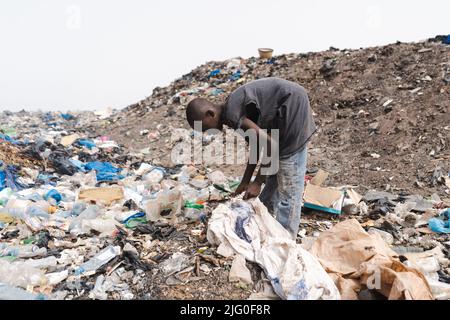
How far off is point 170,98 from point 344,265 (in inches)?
401

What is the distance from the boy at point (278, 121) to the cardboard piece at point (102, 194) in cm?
209

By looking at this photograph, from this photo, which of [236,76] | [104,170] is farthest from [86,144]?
[236,76]

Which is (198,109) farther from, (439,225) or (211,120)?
(439,225)

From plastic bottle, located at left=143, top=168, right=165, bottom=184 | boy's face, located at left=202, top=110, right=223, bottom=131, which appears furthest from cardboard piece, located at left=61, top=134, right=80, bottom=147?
boy's face, located at left=202, top=110, right=223, bottom=131

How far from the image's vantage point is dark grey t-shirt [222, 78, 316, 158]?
9.51ft

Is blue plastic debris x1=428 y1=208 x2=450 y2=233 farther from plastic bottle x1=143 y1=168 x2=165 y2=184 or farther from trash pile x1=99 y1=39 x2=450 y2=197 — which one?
plastic bottle x1=143 y1=168 x2=165 y2=184

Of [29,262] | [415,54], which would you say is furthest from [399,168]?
[29,262]

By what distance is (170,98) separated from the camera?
1253 centimetres

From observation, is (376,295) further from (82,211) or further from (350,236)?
(82,211)

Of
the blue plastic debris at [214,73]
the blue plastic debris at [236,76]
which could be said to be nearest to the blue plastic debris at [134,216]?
the blue plastic debris at [236,76]

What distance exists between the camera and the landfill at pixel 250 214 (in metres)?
2.85

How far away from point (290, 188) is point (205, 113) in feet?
2.99

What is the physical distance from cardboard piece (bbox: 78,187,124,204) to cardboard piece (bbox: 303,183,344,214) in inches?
84.5

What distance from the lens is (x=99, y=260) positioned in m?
3.22
